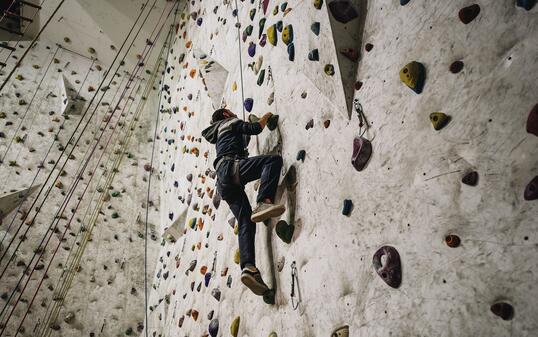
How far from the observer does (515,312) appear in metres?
0.85

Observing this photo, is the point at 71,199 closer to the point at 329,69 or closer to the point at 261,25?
the point at 261,25

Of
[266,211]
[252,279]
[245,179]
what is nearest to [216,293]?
[252,279]

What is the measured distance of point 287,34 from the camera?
212cm

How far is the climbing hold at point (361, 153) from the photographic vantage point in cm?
141

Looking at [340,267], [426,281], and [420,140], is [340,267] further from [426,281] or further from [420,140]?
[420,140]

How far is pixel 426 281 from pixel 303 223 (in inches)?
28.6

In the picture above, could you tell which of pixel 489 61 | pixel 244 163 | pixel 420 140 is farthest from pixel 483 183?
pixel 244 163

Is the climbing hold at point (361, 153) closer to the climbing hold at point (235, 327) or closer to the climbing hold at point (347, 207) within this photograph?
the climbing hold at point (347, 207)

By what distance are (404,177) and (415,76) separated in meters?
0.37

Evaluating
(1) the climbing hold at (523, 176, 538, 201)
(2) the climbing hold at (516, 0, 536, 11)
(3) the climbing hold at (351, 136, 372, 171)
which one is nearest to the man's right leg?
(3) the climbing hold at (351, 136, 372, 171)

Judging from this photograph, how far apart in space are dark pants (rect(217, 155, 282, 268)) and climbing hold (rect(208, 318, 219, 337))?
0.77 meters

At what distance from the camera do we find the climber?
5.53 ft

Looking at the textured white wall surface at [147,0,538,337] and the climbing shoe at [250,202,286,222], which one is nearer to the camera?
the textured white wall surface at [147,0,538,337]

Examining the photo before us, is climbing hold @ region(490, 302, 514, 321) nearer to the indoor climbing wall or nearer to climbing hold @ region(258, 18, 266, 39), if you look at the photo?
climbing hold @ region(258, 18, 266, 39)
